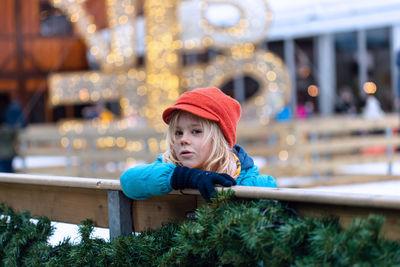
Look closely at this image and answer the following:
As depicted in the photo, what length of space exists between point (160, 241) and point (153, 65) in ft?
24.9

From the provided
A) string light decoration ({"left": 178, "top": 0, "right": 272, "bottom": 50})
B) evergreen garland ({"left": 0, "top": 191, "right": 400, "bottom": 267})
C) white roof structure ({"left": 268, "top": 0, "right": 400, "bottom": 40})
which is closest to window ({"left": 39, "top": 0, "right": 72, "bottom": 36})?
white roof structure ({"left": 268, "top": 0, "right": 400, "bottom": 40})

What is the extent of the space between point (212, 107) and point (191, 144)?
171 mm

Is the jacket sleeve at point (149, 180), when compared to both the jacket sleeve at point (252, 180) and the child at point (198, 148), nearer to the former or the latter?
the child at point (198, 148)

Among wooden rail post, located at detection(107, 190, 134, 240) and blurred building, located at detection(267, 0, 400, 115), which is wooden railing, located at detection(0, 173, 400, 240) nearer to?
wooden rail post, located at detection(107, 190, 134, 240)

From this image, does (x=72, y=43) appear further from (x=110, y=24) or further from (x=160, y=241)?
(x=160, y=241)

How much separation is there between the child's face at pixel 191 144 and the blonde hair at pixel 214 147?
0.04 ft

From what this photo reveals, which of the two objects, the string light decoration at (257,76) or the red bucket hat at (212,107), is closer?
the red bucket hat at (212,107)

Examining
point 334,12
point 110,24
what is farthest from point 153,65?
point 334,12

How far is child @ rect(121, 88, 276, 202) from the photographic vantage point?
2256 mm

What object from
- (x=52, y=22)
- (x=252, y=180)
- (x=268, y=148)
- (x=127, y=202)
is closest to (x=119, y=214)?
(x=127, y=202)

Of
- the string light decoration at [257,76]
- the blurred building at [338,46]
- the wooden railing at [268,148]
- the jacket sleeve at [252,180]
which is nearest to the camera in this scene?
the jacket sleeve at [252,180]

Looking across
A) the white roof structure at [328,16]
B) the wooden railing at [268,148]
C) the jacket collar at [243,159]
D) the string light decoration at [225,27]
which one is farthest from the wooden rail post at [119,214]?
the white roof structure at [328,16]

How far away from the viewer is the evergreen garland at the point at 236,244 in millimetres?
1675

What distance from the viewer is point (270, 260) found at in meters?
1.86
